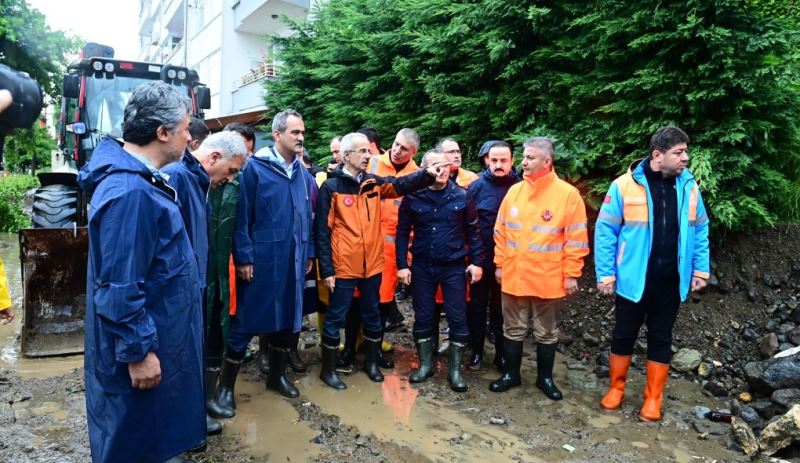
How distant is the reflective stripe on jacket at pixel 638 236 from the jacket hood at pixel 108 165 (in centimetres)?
319

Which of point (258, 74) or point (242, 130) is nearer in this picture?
point (242, 130)

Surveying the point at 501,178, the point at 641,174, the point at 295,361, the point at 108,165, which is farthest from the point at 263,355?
the point at 641,174

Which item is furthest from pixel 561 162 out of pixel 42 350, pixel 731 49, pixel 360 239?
pixel 42 350

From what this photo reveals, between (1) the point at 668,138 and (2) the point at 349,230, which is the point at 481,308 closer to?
(2) the point at 349,230

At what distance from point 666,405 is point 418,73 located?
523 centimetres

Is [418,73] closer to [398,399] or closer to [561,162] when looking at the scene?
[561,162]

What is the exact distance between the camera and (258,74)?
17.1 m

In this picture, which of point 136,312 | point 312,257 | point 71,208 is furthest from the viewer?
point 71,208

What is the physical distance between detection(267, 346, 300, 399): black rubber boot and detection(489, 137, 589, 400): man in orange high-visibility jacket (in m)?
1.61

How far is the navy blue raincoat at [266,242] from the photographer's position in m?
3.75

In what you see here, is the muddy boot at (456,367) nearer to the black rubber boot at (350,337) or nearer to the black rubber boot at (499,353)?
the black rubber boot at (499,353)

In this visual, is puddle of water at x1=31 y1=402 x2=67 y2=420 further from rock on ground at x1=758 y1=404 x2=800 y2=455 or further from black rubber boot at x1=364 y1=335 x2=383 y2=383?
rock on ground at x1=758 y1=404 x2=800 y2=455

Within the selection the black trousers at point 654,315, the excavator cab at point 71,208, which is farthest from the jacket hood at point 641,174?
the excavator cab at point 71,208

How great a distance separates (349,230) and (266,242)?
0.75 metres
